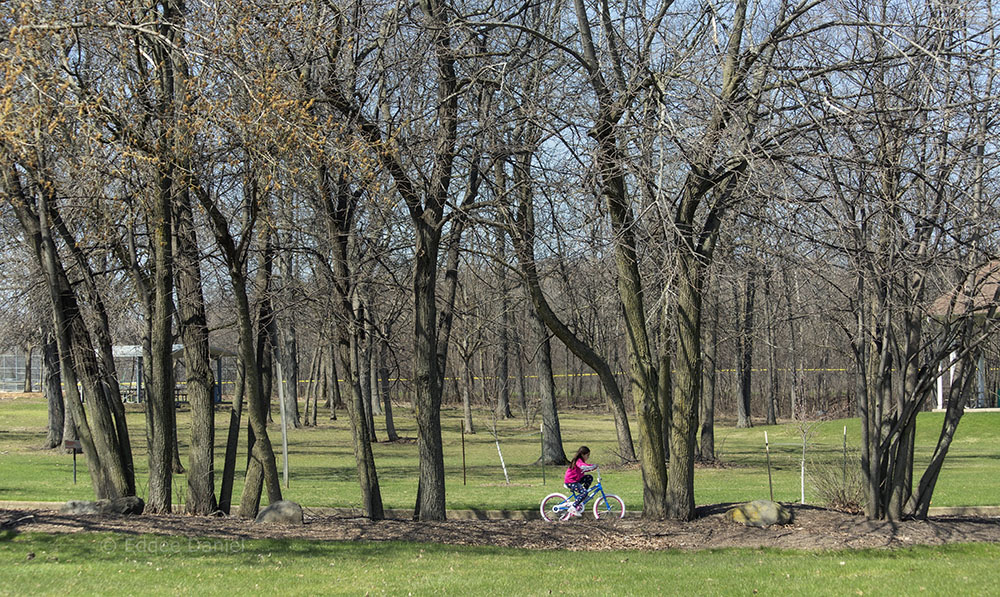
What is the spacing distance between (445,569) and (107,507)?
4895 millimetres

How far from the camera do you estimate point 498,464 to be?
28.0 metres

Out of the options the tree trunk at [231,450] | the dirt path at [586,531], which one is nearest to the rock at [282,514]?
the dirt path at [586,531]

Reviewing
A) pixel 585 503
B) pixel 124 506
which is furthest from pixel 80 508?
pixel 585 503

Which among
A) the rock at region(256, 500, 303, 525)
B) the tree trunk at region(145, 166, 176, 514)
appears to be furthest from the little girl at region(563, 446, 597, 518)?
the tree trunk at region(145, 166, 176, 514)

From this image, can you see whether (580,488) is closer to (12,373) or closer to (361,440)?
(361,440)

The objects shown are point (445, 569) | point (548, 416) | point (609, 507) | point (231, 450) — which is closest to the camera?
point (445, 569)

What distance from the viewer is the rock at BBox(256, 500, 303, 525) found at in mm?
11367

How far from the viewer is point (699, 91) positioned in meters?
10.8

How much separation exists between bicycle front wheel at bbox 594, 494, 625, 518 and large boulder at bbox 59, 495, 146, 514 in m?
6.15

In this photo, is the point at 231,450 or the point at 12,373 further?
the point at 12,373

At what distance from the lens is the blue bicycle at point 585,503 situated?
13.4m

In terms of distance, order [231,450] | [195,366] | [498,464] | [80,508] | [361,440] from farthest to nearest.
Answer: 1. [498,464]
2. [231,450]
3. [195,366]
4. [361,440]
5. [80,508]

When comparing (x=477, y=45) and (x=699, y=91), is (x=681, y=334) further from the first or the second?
(x=477, y=45)

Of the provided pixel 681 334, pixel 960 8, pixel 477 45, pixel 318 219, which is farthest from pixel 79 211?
pixel 960 8
